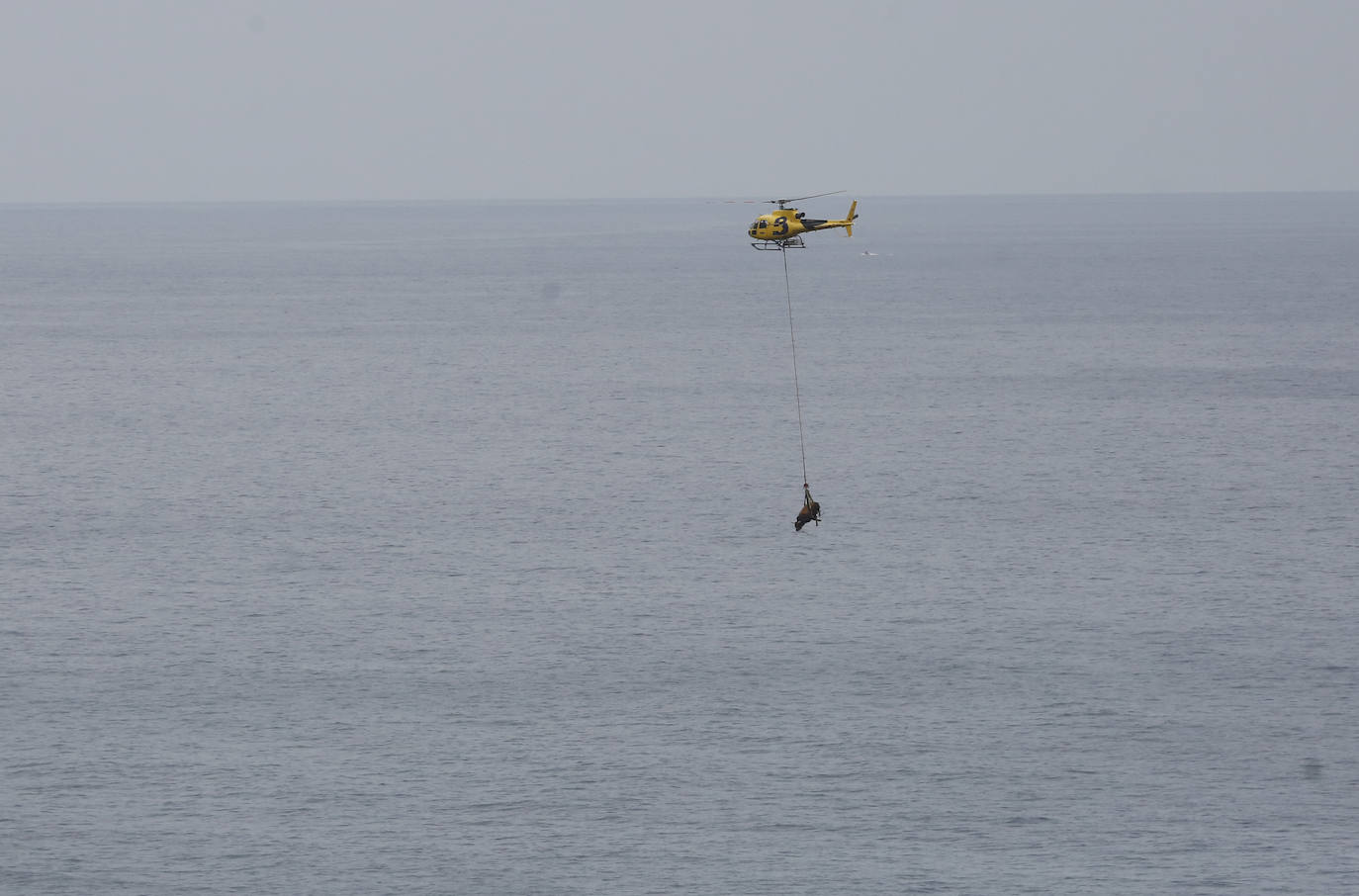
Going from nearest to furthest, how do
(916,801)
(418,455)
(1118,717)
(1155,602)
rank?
(916,801) < (1118,717) < (1155,602) < (418,455)

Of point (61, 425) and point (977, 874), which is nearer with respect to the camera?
point (977, 874)

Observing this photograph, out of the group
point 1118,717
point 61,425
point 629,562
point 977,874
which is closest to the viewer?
point 977,874

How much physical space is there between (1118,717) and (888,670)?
11533mm

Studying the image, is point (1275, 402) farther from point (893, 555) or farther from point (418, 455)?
point (418, 455)

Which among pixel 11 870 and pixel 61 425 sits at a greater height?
pixel 61 425

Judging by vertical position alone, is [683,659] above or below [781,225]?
below

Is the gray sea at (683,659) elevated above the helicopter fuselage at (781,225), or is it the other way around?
the helicopter fuselage at (781,225)

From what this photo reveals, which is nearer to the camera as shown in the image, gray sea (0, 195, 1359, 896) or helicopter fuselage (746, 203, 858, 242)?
gray sea (0, 195, 1359, 896)

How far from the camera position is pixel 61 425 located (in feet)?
486

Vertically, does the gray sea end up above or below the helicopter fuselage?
below

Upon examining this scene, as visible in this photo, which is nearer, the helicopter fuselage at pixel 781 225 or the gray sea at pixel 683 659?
the gray sea at pixel 683 659

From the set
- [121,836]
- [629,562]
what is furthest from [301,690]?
[629,562]

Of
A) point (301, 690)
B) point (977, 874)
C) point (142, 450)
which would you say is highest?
point (142, 450)

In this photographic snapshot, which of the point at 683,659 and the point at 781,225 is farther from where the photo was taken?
the point at 683,659
